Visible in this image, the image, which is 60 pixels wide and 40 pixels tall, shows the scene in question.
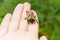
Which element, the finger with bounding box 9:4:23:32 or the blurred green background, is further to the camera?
the blurred green background

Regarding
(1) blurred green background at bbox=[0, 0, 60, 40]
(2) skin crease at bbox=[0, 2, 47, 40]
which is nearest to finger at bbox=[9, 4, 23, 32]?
(2) skin crease at bbox=[0, 2, 47, 40]

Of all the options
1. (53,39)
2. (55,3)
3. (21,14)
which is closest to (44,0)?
(55,3)

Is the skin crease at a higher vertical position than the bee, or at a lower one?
lower

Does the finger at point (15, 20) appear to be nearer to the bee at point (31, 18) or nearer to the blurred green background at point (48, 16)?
the bee at point (31, 18)

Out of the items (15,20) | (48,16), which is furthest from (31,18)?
(48,16)

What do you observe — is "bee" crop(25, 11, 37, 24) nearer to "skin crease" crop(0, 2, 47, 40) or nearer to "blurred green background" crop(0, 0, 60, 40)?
"skin crease" crop(0, 2, 47, 40)

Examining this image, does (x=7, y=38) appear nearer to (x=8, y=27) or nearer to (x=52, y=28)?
(x=8, y=27)

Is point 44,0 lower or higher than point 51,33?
higher

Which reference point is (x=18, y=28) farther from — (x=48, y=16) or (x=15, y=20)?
(x=48, y=16)
